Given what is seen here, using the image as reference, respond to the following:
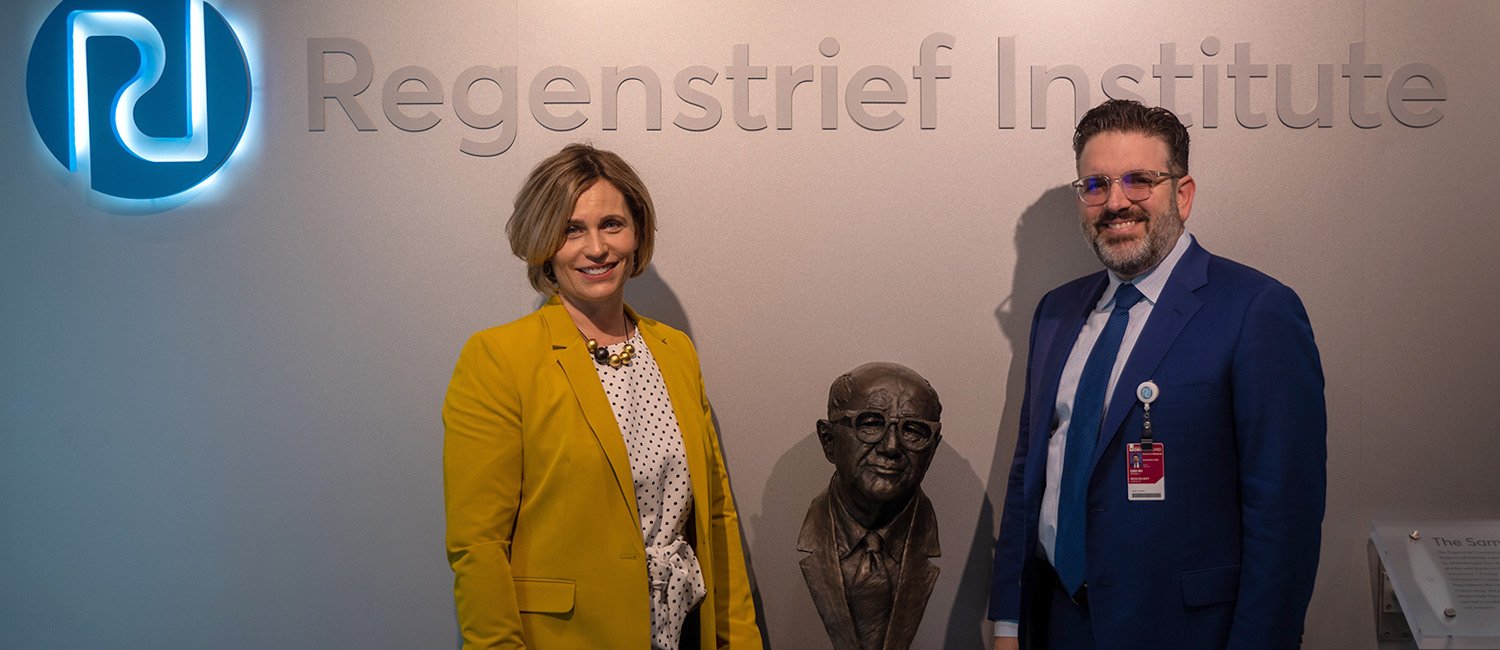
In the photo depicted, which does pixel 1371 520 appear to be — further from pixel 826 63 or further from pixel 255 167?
pixel 255 167

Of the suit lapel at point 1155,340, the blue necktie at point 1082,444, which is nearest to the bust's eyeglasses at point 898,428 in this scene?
the blue necktie at point 1082,444

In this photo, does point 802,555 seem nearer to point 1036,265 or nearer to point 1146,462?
point 1036,265

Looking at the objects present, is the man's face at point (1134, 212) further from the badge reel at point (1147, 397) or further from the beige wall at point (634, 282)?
the beige wall at point (634, 282)

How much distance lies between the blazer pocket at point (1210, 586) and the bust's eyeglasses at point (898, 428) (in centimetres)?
69

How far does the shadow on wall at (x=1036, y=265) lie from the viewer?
11.0 feet

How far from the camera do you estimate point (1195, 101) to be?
131 inches

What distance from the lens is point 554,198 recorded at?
2.51 metres

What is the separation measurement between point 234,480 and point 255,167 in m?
0.94

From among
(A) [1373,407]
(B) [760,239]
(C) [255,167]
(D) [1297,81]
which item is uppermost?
(D) [1297,81]

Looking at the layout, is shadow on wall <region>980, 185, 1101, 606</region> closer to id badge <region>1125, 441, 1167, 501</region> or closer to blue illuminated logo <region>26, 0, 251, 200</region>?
id badge <region>1125, 441, 1167, 501</region>

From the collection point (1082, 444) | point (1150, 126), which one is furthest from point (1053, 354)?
point (1150, 126)

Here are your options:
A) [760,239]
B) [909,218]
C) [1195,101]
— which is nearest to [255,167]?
[760,239]

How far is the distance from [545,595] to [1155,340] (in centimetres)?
144

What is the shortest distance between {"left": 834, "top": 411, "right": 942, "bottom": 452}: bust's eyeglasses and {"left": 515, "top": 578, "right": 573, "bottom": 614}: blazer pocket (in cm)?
82
